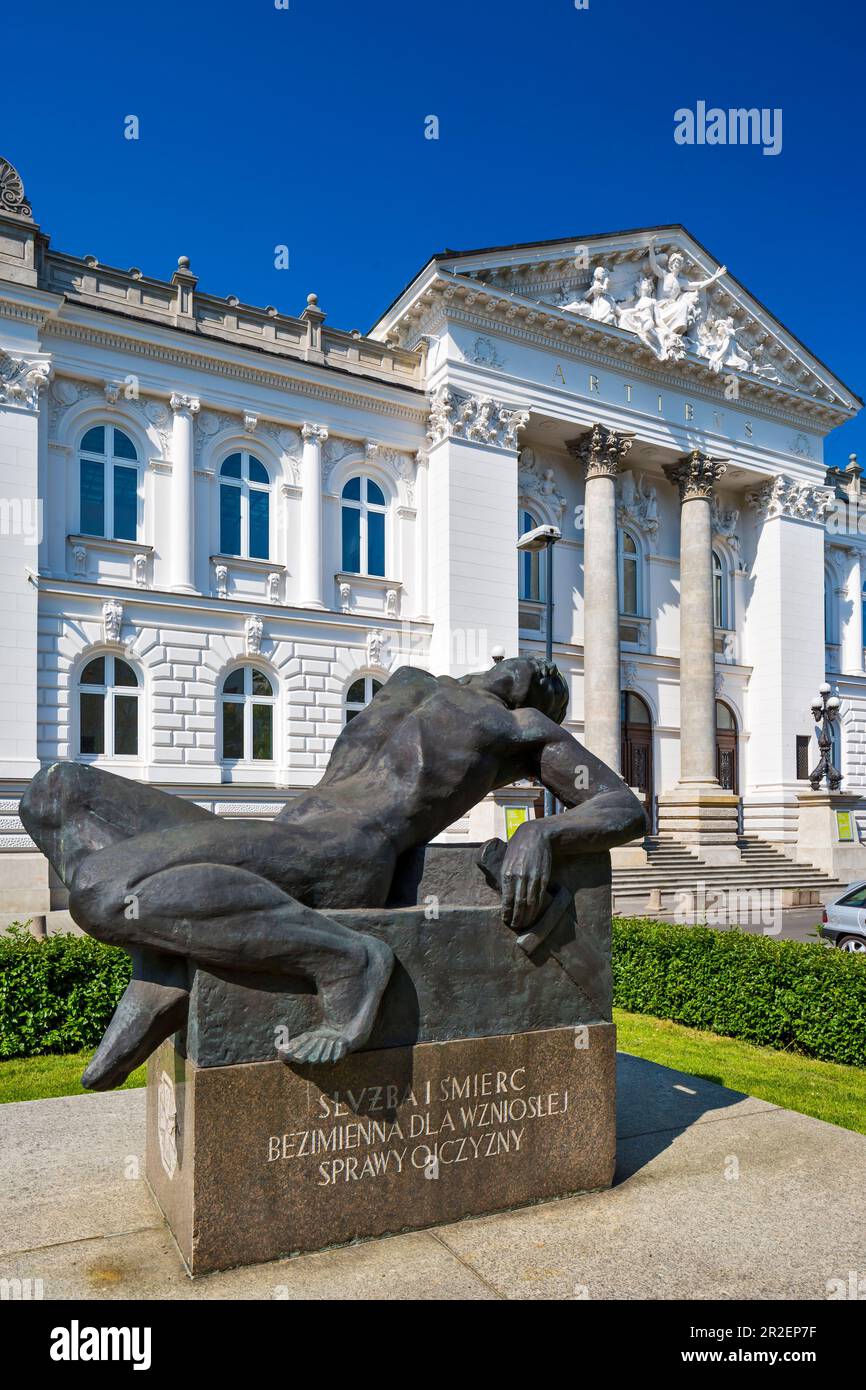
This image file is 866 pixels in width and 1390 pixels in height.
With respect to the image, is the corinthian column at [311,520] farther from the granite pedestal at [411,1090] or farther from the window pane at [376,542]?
the granite pedestal at [411,1090]

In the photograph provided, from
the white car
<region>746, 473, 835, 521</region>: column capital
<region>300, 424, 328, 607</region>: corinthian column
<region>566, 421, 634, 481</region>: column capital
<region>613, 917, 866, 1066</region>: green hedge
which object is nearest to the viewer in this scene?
<region>613, 917, 866, 1066</region>: green hedge

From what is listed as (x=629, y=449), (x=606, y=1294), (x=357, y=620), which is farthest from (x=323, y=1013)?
(x=629, y=449)

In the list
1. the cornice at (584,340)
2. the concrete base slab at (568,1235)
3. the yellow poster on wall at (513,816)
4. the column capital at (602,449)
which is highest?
the cornice at (584,340)

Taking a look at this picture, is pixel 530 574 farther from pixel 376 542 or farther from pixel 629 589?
pixel 376 542

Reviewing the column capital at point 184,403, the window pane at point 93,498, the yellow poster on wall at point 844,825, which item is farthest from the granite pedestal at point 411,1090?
the yellow poster on wall at point 844,825

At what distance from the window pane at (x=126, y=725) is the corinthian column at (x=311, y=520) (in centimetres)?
525

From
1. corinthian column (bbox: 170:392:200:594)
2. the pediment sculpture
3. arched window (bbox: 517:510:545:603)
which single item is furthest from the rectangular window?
corinthian column (bbox: 170:392:200:594)

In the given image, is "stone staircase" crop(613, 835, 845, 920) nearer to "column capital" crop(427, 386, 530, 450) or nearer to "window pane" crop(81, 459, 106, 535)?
"column capital" crop(427, 386, 530, 450)

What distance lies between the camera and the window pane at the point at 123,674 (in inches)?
899

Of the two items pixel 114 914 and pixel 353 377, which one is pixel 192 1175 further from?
pixel 353 377

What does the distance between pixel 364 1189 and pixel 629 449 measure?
95.6 ft

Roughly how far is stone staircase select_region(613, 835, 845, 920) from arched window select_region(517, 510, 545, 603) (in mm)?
8264

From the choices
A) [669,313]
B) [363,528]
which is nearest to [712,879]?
[363,528]

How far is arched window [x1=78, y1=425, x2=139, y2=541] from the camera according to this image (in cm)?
2294
